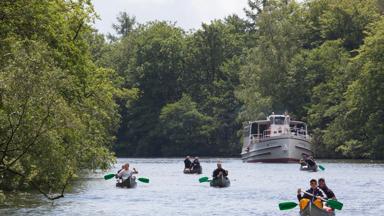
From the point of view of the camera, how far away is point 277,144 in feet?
299

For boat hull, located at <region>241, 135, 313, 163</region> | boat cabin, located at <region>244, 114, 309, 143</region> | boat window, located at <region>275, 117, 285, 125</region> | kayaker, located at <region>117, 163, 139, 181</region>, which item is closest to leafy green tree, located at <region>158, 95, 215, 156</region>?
boat cabin, located at <region>244, 114, 309, 143</region>

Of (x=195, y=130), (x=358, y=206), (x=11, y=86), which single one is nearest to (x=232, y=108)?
(x=195, y=130)

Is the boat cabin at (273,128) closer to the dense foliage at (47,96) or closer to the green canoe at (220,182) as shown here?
the dense foliage at (47,96)

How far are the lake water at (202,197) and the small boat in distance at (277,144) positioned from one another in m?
22.6

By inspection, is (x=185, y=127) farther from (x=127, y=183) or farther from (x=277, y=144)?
(x=127, y=183)

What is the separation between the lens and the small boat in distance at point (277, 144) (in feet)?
298

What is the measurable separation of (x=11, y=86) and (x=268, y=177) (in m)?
35.8

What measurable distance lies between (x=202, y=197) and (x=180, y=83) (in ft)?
299

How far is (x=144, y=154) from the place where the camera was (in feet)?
439

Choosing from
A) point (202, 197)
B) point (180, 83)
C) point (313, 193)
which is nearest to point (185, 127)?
point (180, 83)

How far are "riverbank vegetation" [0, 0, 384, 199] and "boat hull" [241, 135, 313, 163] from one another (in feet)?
16.8

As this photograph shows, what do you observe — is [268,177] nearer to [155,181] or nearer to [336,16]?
[155,181]

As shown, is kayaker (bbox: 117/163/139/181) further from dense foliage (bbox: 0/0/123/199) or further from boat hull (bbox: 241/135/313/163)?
boat hull (bbox: 241/135/313/163)

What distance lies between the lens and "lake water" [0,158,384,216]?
39.8 m
